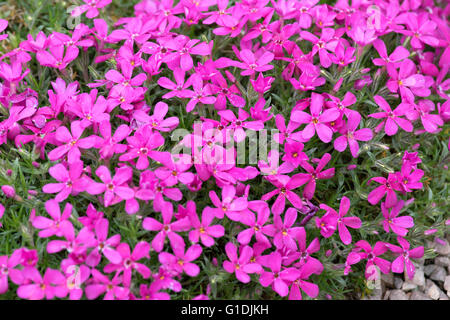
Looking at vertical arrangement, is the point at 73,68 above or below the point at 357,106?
above

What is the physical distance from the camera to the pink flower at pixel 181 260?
79.4 inches

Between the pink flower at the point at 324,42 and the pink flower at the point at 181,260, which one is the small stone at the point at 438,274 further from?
the pink flower at the point at 181,260

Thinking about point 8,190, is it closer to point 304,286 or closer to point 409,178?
point 304,286

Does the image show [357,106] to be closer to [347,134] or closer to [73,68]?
[347,134]

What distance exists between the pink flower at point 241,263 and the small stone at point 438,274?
4.42ft

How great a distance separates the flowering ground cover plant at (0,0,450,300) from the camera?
205 centimetres

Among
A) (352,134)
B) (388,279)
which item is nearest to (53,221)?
(352,134)

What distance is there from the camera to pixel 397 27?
109 inches

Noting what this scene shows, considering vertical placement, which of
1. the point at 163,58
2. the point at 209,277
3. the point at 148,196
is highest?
the point at 163,58

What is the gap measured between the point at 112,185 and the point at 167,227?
32cm

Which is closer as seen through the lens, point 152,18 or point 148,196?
point 148,196

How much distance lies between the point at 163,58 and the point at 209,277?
118cm
